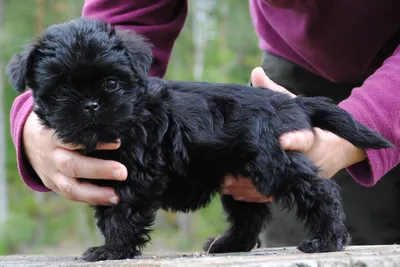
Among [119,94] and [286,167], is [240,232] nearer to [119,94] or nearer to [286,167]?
[286,167]

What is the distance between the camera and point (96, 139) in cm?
317

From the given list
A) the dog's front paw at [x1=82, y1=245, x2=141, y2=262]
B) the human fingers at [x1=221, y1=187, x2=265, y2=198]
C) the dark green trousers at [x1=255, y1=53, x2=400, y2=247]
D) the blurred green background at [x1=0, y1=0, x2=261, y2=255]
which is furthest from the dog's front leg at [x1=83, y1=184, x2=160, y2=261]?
the blurred green background at [x1=0, y1=0, x2=261, y2=255]

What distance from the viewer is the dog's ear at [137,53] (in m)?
3.27

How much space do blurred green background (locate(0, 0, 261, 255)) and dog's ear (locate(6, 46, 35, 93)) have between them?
28.4ft

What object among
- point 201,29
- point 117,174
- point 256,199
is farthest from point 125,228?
point 201,29

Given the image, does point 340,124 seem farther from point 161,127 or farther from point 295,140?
point 161,127

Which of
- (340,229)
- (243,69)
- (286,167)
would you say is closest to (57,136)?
(286,167)

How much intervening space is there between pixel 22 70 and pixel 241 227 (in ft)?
5.84

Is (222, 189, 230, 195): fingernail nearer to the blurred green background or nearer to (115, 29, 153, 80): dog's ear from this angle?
(115, 29, 153, 80): dog's ear

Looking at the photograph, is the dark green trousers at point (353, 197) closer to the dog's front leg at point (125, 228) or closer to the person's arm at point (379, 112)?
the person's arm at point (379, 112)

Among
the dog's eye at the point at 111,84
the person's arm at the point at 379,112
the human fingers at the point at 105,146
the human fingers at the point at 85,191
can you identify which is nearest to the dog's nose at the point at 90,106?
the dog's eye at the point at 111,84

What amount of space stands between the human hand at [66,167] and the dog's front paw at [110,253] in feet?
0.84

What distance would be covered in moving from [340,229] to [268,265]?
0.86 m

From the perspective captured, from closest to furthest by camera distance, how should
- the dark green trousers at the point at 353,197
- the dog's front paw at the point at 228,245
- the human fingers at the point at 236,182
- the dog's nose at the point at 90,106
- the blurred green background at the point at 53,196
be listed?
the dog's nose at the point at 90,106
the human fingers at the point at 236,182
the dog's front paw at the point at 228,245
the dark green trousers at the point at 353,197
the blurred green background at the point at 53,196
